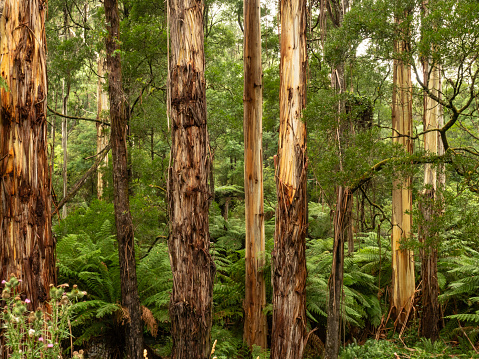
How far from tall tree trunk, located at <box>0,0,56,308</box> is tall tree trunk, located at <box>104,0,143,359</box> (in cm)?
234

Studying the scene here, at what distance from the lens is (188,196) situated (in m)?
3.54

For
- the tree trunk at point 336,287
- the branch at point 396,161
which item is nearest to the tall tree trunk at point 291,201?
the tree trunk at point 336,287

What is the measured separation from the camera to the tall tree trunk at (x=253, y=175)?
21.7ft

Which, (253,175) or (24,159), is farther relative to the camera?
(253,175)

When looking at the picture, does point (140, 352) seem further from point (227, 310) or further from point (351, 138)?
point (351, 138)

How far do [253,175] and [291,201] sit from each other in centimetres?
159

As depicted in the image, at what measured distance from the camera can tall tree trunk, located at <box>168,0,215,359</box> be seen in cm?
351

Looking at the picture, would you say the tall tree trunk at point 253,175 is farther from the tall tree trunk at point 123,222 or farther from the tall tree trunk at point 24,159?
the tall tree trunk at point 24,159

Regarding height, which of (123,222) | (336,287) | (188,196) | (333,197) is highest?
(188,196)

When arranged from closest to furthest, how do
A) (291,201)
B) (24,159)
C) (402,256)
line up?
(24,159)
(291,201)
(402,256)

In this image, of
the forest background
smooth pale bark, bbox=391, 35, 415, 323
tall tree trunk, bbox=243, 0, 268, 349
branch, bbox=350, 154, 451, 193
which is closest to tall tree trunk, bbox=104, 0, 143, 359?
the forest background

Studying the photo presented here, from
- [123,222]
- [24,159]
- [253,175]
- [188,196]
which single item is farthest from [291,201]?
[24,159]

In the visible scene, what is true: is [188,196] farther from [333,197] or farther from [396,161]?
[333,197]

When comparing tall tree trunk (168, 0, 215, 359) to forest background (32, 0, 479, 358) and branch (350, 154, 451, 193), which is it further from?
branch (350, 154, 451, 193)
